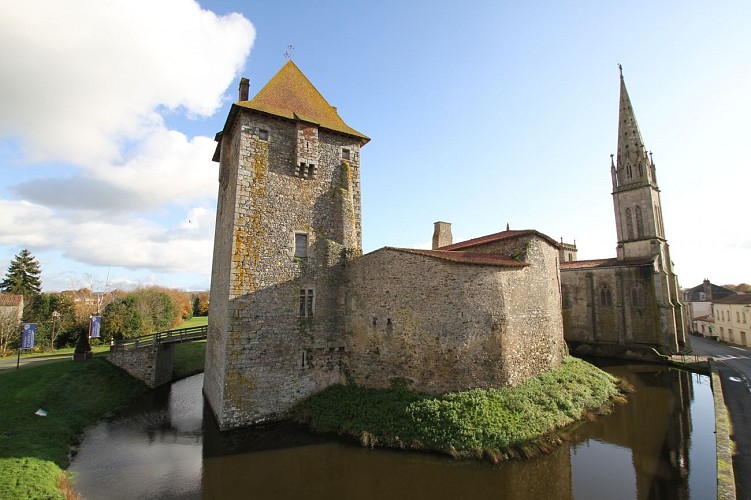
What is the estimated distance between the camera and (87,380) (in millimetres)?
17078

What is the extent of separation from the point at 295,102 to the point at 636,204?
32300mm

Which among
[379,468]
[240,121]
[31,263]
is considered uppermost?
[240,121]

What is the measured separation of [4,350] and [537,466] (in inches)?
1366

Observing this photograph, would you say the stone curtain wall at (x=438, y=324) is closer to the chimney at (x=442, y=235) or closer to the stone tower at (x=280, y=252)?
the stone tower at (x=280, y=252)

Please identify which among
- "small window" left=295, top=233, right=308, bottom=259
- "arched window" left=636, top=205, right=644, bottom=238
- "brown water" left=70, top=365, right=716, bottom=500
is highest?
"arched window" left=636, top=205, right=644, bottom=238

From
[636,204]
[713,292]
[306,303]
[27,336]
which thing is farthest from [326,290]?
[713,292]

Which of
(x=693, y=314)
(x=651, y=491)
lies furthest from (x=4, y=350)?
(x=693, y=314)

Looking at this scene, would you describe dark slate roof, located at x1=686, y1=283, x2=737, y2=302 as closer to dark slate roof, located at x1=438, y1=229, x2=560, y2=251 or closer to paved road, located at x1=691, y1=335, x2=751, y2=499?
paved road, located at x1=691, y1=335, x2=751, y2=499

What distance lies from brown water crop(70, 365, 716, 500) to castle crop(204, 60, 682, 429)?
1896mm

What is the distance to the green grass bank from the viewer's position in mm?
8508

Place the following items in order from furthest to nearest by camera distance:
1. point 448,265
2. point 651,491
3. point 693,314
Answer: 1. point 693,314
2. point 448,265
3. point 651,491

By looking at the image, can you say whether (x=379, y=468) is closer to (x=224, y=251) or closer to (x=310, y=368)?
(x=310, y=368)

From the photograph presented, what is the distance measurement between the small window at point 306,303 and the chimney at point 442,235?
36.3 ft

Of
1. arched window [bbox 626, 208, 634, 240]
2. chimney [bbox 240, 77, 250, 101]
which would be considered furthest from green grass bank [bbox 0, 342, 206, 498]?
arched window [bbox 626, 208, 634, 240]
